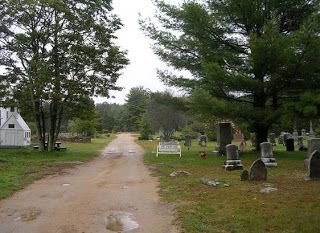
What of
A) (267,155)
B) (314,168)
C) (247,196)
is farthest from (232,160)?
(247,196)

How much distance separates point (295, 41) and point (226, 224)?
14.5 metres

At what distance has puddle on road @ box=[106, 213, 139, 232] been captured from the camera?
8.46 m

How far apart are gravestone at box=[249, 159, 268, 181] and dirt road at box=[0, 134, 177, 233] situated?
3115 mm

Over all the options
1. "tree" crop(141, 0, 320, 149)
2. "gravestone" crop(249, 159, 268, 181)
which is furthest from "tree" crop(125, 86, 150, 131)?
"gravestone" crop(249, 159, 268, 181)

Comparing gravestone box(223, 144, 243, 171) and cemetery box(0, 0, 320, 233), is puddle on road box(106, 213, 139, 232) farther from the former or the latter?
gravestone box(223, 144, 243, 171)

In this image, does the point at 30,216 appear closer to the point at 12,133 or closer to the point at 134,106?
the point at 12,133

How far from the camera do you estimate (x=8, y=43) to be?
2906 cm

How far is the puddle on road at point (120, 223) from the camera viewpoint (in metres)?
8.46

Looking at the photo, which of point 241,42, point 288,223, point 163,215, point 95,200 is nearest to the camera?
point 288,223

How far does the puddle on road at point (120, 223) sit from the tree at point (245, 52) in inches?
505

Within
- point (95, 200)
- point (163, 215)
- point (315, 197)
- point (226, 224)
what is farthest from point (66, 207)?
point (315, 197)

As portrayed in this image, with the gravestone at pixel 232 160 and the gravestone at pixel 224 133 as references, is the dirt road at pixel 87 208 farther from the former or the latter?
the gravestone at pixel 224 133

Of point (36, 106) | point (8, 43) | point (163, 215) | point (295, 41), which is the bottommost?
point (163, 215)

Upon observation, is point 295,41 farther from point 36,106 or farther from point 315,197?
point 36,106
